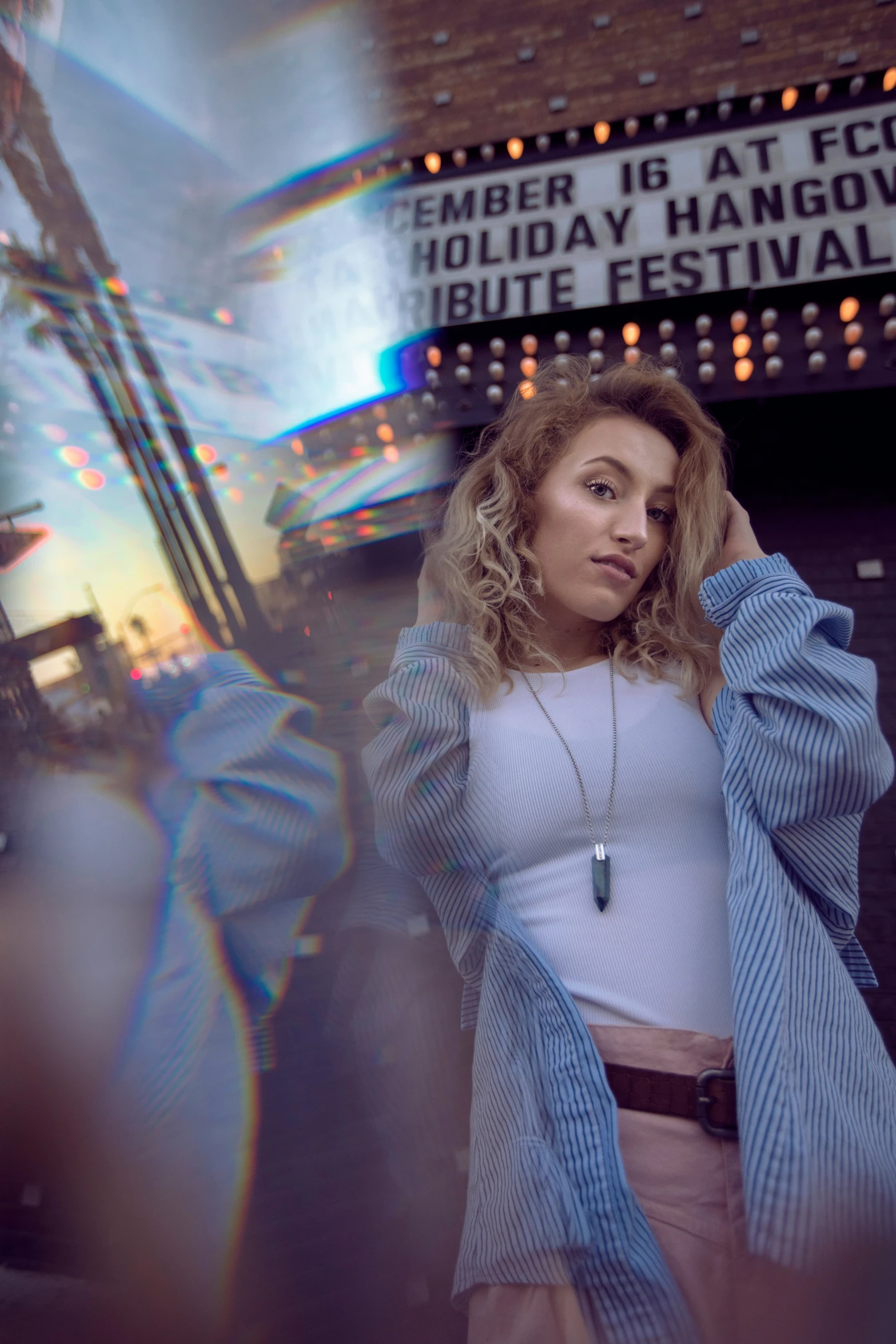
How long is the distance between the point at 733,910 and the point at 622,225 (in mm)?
2822

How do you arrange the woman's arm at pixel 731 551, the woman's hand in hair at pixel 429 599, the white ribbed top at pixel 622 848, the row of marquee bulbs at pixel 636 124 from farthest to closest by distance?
the row of marquee bulbs at pixel 636 124, the woman's hand in hair at pixel 429 599, the woman's arm at pixel 731 551, the white ribbed top at pixel 622 848

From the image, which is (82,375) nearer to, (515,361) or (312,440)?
(312,440)

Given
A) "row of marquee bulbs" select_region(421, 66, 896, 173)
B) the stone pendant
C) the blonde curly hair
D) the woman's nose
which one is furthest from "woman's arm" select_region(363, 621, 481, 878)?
"row of marquee bulbs" select_region(421, 66, 896, 173)

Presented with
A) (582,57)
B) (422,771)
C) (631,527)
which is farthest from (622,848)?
Answer: (582,57)

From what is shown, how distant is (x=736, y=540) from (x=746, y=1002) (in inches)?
39.4

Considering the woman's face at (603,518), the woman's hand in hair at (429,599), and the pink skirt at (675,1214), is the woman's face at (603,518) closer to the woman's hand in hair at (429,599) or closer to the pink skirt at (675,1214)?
the woman's hand in hair at (429,599)

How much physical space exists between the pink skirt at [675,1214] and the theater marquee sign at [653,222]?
2.60 meters

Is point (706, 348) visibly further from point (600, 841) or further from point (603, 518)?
point (600, 841)

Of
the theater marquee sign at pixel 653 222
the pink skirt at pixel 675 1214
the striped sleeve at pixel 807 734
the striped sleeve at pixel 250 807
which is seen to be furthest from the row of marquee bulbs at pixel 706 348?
the pink skirt at pixel 675 1214

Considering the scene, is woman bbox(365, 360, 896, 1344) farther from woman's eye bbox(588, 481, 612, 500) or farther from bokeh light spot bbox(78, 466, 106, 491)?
bokeh light spot bbox(78, 466, 106, 491)

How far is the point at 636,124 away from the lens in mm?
2783

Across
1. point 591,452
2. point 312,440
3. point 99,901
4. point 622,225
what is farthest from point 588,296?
point 99,901

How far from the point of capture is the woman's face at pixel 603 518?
4.69 feet

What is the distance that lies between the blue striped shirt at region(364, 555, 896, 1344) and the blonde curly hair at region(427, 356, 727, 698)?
0.21 meters
